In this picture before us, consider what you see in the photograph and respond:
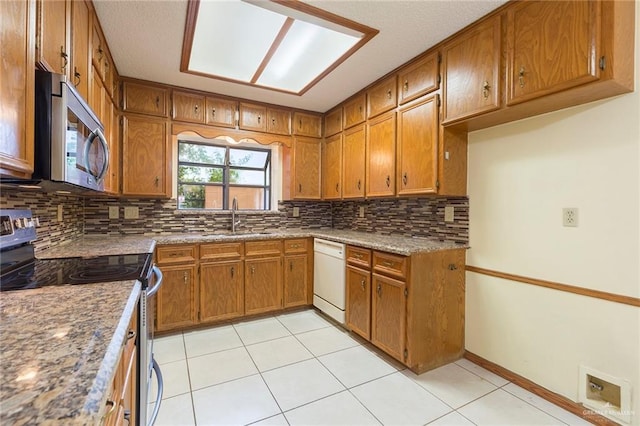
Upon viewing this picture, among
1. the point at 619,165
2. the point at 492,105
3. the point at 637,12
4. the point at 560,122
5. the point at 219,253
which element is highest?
the point at 637,12

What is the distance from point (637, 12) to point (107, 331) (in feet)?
8.48

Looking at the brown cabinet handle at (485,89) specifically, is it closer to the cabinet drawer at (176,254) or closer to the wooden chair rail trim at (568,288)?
the wooden chair rail trim at (568,288)

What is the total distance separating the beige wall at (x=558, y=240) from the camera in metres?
1.52

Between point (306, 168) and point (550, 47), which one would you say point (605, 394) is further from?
point (306, 168)

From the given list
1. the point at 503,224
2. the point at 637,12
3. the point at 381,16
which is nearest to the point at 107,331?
the point at 381,16

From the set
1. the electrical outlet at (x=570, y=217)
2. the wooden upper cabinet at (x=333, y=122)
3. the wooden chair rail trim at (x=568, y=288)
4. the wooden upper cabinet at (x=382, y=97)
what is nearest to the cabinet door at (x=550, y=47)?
the electrical outlet at (x=570, y=217)

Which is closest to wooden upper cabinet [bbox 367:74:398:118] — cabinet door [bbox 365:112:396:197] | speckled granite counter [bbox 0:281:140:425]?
cabinet door [bbox 365:112:396:197]

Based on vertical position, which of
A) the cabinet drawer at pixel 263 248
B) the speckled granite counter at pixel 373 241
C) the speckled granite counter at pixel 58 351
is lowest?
the cabinet drawer at pixel 263 248

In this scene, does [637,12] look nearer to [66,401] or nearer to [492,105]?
[492,105]

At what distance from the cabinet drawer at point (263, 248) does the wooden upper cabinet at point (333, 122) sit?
1470 millimetres

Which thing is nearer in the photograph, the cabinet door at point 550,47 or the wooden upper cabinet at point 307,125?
the cabinet door at point 550,47

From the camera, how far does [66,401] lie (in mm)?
458

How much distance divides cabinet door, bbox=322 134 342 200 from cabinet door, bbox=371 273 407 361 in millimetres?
1348

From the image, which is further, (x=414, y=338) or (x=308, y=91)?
(x=308, y=91)
